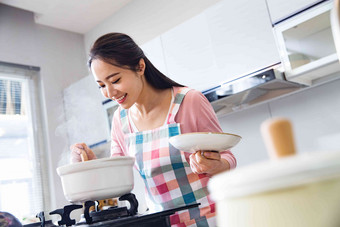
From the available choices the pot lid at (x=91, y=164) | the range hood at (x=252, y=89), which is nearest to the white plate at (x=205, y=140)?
the pot lid at (x=91, y=164)

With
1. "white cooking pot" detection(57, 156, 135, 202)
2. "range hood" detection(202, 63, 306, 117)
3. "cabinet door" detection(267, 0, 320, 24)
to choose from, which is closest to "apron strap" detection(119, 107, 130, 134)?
"white cooking pot" detection(57, 156, 135, 202)

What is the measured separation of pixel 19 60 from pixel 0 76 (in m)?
0.24

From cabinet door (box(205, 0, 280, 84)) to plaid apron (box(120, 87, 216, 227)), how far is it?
3.04 ft

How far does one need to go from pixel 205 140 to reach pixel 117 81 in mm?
654

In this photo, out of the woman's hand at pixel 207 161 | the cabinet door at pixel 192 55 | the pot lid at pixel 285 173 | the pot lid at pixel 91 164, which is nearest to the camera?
the pot lid at pixel 285 173

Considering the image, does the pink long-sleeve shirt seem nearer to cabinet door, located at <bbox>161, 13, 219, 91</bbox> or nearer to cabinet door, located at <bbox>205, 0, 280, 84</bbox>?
cabinet door, located at <bbox>205, 0, 280, 84</bbox>

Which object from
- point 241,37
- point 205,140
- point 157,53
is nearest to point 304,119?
point 241,37

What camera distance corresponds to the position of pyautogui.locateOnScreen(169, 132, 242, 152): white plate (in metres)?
0.65

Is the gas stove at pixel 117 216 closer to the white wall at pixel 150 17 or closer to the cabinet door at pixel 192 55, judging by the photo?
the cabinet door at pixel 192 55

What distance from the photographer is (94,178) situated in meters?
0.98

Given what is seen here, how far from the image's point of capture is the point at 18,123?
11.0 feet

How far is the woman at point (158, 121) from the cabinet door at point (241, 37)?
0.89 meters

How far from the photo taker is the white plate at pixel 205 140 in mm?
646

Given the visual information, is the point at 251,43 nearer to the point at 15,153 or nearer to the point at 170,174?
the point at 170,174
